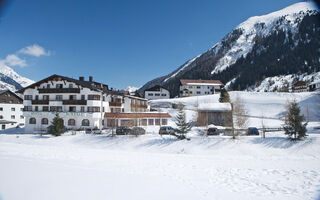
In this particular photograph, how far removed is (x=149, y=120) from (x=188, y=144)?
17.9 meters

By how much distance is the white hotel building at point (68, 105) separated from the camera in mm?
37750

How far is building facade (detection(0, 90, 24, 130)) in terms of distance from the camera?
178 ft

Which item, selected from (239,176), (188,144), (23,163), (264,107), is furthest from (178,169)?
(264,107)

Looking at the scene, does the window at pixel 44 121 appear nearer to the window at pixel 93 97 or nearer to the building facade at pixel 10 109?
the window at pixel 93 97

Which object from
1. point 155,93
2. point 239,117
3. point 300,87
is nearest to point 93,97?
point 239,117

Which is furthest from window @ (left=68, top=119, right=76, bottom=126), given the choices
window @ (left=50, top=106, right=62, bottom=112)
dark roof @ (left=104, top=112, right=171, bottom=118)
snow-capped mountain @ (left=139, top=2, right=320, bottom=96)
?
snow-capped mountain @ (left=139, top=2, right=320, bottom=96)

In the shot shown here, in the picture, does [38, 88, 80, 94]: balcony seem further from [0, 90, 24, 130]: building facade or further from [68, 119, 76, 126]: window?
[0, 90, 24, 130]: building facade

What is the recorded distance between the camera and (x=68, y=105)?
38.9 m

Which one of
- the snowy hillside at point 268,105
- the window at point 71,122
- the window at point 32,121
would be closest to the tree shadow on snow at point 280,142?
the snowy hillside at point 268,105

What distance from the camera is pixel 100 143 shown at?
87.7 feet

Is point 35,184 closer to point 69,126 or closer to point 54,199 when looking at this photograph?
point 54,199

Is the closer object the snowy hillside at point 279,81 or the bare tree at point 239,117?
the bare tree at point 239,117

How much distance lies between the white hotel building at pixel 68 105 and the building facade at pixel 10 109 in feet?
67.3

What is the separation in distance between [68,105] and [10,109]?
31.7 metres
